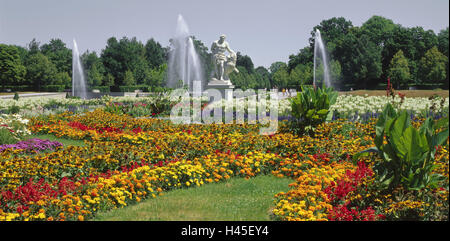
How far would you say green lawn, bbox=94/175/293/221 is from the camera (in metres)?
3.55

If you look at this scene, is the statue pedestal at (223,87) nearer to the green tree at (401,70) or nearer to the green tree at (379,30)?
the green tree at (401,70)

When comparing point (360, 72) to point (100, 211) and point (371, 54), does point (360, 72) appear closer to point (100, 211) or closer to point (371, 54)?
point (371, 54)

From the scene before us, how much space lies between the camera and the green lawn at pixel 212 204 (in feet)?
11.6

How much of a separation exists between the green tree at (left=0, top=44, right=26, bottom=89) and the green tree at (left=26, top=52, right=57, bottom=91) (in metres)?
0.82

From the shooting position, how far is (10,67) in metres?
39.8

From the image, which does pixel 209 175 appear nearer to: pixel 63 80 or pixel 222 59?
pixel 222 59

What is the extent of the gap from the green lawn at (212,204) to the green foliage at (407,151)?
4.18 ft

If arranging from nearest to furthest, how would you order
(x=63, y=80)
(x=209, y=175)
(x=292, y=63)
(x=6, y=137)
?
(x=209, y=175), (x=6, y=137), (x=63, y=80), (x=292, y=63)

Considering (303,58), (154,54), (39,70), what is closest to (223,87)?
(39,70)

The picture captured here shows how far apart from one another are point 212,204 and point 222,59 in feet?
45.2

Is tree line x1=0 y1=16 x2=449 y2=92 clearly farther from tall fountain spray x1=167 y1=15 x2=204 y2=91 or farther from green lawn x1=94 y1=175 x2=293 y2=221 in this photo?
green lawn x1=94 y1=175 x2=293 y2=221
